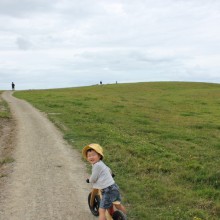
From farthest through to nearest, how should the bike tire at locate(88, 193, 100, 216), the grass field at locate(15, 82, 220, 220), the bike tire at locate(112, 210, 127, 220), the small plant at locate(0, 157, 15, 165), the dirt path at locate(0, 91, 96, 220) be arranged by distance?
the small plant at locate(0, 157, 15, 165)
the grass field at locate(15, 82, 220, 220)
the dirt path at locate(0, 91, 96, 220)
the bike tire at locate(88, 193, 100, 216)
the bike tire at locate(112, 210, 127, 220)

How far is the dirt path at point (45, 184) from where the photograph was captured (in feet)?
33.2

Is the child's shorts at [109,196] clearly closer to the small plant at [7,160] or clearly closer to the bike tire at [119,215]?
the bike tire at [119,215]

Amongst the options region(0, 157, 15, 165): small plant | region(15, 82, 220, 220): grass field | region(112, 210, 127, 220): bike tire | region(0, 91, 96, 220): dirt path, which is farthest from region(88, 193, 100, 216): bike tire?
region(0, 157, 15, 165): small plant

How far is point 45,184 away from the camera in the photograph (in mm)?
12562

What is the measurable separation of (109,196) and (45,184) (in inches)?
176

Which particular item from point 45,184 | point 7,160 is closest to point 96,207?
point 45,184

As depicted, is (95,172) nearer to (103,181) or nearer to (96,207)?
(103,181)

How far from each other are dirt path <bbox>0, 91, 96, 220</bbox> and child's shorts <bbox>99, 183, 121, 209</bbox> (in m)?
1.30

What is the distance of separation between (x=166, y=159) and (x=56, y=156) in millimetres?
5035

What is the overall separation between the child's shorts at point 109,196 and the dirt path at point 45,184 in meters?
1.30

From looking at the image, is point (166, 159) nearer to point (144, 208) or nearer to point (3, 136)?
point (144, 208)

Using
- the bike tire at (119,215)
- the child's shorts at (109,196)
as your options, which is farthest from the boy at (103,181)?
the bike tire at (119,215)

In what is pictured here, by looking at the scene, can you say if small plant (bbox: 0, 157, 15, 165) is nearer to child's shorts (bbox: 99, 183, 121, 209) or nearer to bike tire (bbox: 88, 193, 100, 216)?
bike tire (bbox: 88, 193, 100, 216)

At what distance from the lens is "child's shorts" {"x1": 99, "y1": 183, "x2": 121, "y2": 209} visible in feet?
28.5
